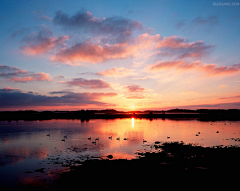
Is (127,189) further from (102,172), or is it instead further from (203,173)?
(203,173)

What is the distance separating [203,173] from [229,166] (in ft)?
15.3

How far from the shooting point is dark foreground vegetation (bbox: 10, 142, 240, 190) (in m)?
16.3

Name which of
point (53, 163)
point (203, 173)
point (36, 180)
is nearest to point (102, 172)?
point (36, 180)

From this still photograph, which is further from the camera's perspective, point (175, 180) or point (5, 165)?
point (5, 165)

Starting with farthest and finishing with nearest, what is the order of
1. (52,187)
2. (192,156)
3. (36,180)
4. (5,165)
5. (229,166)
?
(192,156)
(5,165)
(229,166)
(36,180)
(52,187)

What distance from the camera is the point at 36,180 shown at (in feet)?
61.9

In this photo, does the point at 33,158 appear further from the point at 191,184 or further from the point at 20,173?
the point at 191,184

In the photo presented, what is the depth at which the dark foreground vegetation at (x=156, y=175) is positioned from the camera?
16.3 m

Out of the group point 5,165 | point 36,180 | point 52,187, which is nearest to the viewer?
point 52,187

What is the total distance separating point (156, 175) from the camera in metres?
18.6

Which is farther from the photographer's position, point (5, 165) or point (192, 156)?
point (192, 156)

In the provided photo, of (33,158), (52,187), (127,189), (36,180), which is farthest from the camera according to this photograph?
→ (33,158)

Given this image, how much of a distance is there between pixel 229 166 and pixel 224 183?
5705 mm

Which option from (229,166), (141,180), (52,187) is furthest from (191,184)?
(52,187)
